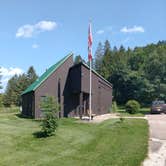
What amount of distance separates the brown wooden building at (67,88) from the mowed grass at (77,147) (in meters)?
12.0

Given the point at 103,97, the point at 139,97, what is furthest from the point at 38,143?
the point at 139,97

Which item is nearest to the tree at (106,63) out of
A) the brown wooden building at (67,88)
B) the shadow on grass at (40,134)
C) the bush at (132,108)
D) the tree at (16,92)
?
the tree at (16,92)

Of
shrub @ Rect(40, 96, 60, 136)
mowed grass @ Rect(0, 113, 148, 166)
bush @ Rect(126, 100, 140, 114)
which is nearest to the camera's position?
mowed grass @ Rect(0, 113, 148, 166)

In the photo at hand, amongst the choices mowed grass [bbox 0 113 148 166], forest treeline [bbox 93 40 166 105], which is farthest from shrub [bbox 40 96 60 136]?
forest treeline [bbox 93 40 166 105]

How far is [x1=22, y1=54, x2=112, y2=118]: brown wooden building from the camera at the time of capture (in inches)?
1214

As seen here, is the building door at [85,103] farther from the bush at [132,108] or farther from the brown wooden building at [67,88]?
the bush at [132,108]

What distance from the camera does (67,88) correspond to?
32.9 metres

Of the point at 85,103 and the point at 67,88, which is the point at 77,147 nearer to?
the point at 67,88

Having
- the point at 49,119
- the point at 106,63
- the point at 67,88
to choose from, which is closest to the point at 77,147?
the point at 49,119

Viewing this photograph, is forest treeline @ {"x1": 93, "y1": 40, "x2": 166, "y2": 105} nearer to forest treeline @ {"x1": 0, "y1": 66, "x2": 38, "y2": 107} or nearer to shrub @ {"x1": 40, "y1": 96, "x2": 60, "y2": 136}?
forest treeline @ {"x1": 0, "y1": 66, "x2": 38, "y2": 107}

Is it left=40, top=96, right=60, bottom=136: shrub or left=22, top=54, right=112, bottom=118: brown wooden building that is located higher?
left=22, top=54, right=112, bottom=118: brown wooden building

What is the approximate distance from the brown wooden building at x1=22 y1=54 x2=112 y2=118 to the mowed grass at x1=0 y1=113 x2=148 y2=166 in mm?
12044

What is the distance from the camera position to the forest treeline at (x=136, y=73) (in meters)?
55.1

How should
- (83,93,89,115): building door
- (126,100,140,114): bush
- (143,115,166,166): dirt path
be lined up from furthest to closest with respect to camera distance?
1. (83,93,89,115): building door
2. (126,100,140,114): bush
3. (143,115,166,166): dirt path
